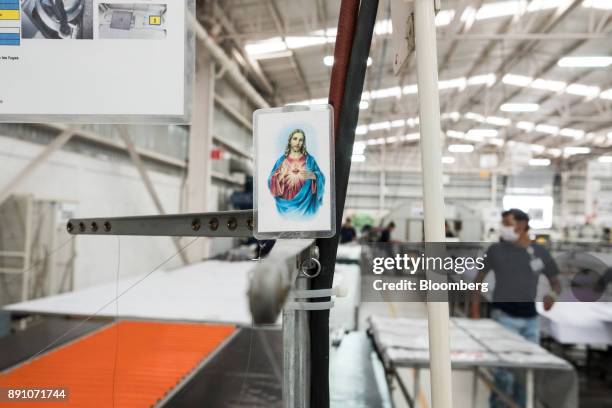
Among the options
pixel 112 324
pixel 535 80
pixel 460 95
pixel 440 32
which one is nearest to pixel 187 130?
pixel 440 32

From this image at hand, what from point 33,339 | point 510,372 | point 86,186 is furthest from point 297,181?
point 86,186

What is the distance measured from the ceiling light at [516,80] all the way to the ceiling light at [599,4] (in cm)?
272

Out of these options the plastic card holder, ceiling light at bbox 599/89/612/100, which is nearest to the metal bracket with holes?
the plastic card holder

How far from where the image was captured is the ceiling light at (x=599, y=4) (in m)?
6.48

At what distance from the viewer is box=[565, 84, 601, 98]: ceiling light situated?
8.94m

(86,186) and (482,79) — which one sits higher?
(482,79)

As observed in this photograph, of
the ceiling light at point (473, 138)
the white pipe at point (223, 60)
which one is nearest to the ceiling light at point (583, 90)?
the ceiling light at point (473, 138)

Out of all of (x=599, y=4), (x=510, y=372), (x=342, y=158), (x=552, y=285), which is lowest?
(x=510, y=372)

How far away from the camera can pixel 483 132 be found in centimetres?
1416

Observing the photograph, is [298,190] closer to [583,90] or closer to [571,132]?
[583,90]

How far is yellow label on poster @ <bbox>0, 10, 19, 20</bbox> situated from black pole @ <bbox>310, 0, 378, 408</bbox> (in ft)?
1.83

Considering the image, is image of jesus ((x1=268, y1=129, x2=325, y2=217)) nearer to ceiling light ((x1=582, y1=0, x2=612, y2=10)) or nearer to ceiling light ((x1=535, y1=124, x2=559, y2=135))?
ceiling light ((x1=582, y1=0, x2=612, y2=10))

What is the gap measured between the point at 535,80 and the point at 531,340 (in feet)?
29.1

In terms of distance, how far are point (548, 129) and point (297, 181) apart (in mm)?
13964
